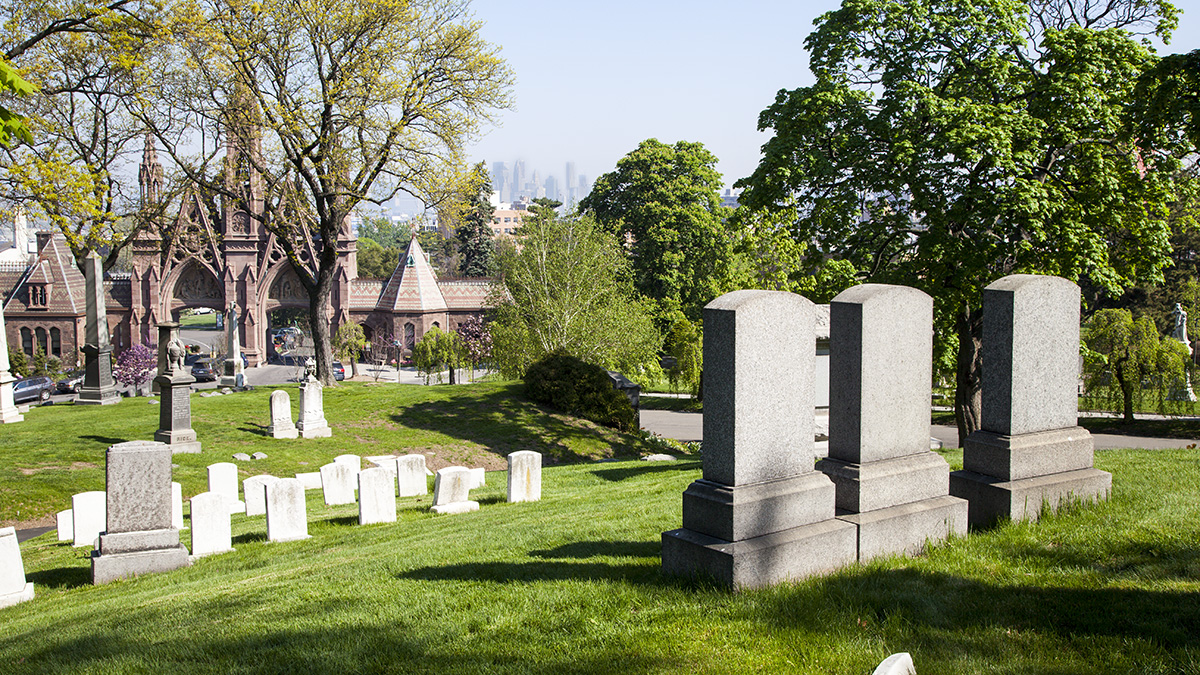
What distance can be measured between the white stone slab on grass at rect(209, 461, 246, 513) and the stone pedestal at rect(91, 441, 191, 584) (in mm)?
2871

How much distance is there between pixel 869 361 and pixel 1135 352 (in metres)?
25.2

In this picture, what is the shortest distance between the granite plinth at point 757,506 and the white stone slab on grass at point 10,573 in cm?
690

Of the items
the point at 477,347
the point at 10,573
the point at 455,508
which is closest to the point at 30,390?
the point at 477,347

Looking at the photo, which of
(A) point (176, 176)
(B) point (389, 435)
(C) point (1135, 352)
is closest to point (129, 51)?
(A) point (176, 176)

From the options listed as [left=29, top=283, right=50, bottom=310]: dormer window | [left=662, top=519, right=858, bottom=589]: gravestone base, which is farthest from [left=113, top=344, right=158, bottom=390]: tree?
[left=662, top=519, right=858, bottom=589]: gravestone base

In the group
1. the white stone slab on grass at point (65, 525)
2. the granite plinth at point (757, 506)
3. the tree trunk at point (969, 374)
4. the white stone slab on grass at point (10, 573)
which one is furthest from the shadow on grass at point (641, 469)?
the white stone slab on grass at point (10, 573)

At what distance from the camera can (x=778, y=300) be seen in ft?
17.4

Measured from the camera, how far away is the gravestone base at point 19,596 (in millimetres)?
7676

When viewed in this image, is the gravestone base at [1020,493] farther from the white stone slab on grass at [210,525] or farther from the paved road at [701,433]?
the paved road at [701,433]

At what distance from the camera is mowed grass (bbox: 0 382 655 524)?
47.5 feet

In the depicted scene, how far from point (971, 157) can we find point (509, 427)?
13359 mm

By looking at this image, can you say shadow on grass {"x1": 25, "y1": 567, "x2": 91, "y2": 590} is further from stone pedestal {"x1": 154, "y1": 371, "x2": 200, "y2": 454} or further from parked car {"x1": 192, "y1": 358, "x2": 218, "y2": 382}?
parked car {"x1": 192, "y1": 358, "x2": 218, "y2": 382}

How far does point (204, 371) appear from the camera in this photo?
49.0 m

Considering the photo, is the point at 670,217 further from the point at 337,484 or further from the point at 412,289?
the point at 337,484
